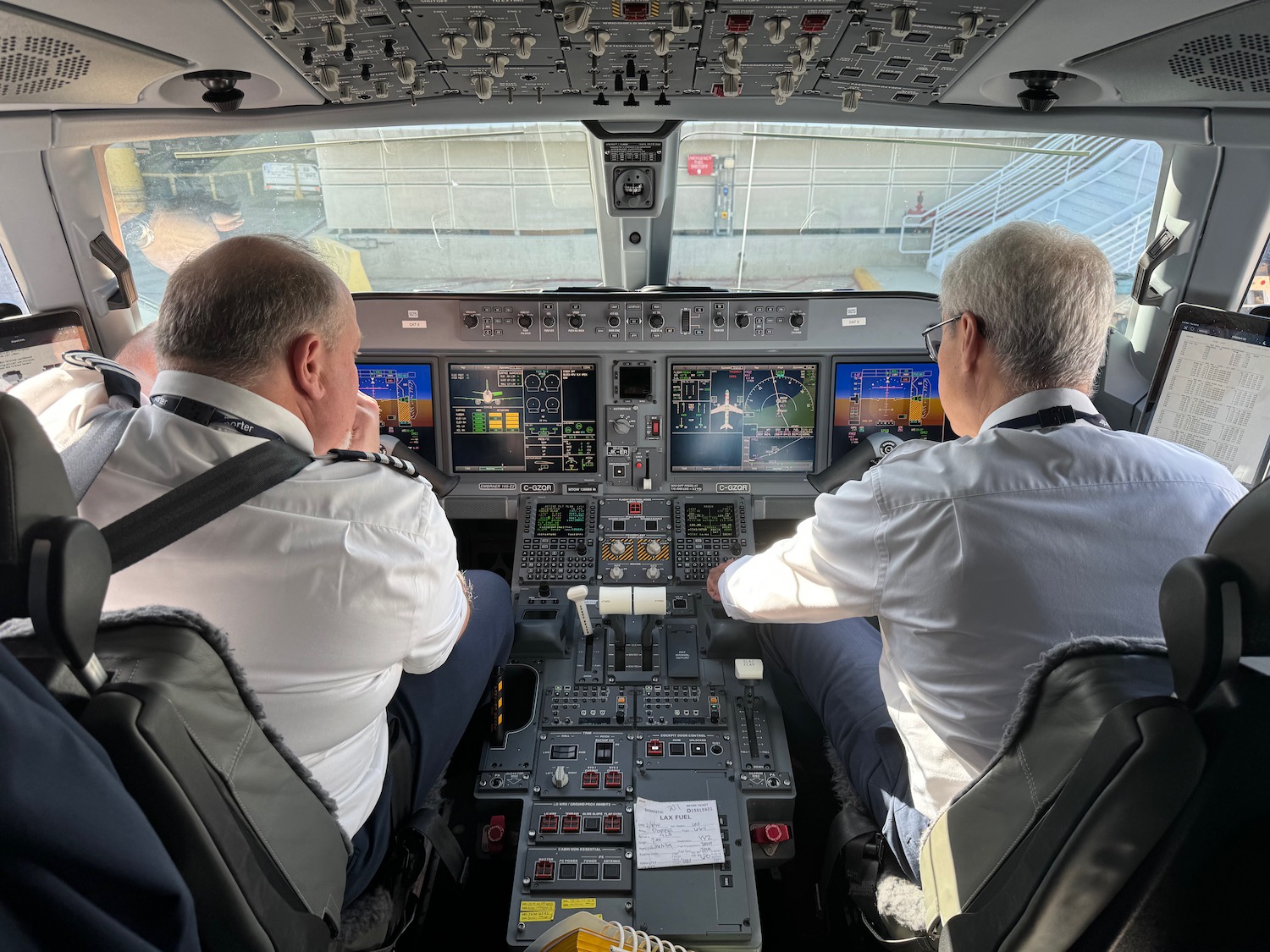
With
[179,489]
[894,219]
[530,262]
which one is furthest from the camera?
[894,219]

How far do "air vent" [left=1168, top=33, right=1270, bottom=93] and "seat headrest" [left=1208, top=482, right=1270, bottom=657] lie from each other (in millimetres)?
1399

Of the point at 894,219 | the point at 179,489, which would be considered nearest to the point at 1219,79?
the point at 179,489

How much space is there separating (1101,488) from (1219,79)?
51.8 inches

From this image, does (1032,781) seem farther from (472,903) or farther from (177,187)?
(177,187)

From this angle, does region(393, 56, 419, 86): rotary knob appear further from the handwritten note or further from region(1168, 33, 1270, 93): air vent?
the handwritten note

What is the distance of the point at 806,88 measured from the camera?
2.31 meters

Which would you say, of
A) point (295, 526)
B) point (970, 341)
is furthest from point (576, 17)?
point (295, 526)

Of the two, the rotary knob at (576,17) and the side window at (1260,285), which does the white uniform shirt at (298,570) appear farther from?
the side window at (1260,285)

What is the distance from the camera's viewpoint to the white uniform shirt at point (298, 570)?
1.09 meters

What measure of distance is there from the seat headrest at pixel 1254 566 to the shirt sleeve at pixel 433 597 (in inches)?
42.0

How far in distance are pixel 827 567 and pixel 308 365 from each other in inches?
37.9

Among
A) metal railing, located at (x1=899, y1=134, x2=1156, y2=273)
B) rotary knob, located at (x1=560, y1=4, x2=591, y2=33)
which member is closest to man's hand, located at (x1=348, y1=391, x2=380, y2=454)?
rotary knob, located at (x1=560, y1=4, x2=591, y2=33)

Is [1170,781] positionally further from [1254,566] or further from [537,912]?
[537,912]

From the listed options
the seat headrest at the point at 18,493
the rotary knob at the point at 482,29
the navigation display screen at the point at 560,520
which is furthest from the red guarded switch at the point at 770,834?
the rotary knob at the point at 482,29
